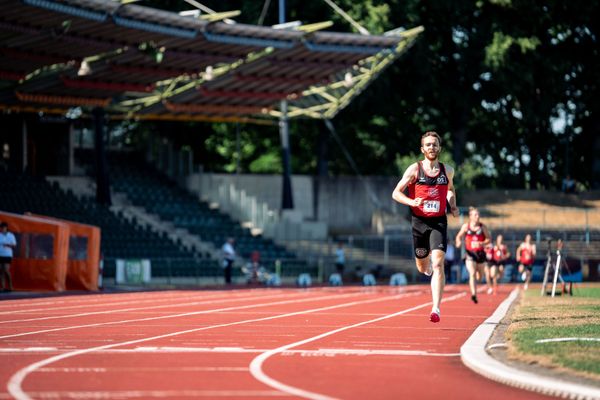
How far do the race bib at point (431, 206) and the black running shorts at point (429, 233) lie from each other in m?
0.17

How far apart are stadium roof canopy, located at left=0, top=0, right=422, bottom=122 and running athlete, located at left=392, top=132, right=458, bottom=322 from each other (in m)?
24.0

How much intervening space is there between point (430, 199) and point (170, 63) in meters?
33.6

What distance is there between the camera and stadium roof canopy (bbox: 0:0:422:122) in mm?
41281

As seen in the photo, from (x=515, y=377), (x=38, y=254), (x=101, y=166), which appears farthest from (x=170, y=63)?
(x=515, y=377)

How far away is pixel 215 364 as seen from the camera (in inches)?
472

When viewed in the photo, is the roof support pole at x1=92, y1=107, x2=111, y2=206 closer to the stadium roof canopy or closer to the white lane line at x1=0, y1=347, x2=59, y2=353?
the stadium roof canopy

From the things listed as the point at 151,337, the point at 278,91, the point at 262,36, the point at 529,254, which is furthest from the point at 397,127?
the point at 151,337

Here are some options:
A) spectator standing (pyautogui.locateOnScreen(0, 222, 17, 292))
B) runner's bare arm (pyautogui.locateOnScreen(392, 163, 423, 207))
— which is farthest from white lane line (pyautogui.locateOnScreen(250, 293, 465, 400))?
spectator standing (pyautogui.locateOnScreen(0, 222, 17, 292))

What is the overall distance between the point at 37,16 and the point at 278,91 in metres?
16.8

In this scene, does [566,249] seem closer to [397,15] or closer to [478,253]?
[397,15]

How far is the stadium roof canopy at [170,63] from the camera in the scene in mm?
41281

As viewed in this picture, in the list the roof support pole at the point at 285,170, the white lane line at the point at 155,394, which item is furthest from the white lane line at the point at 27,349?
the roof support pole at the point at 285,170

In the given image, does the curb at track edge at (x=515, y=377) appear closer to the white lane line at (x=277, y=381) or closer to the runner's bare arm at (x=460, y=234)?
the white lane line at (x=277, y=381)

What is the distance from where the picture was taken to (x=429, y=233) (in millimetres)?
16078
